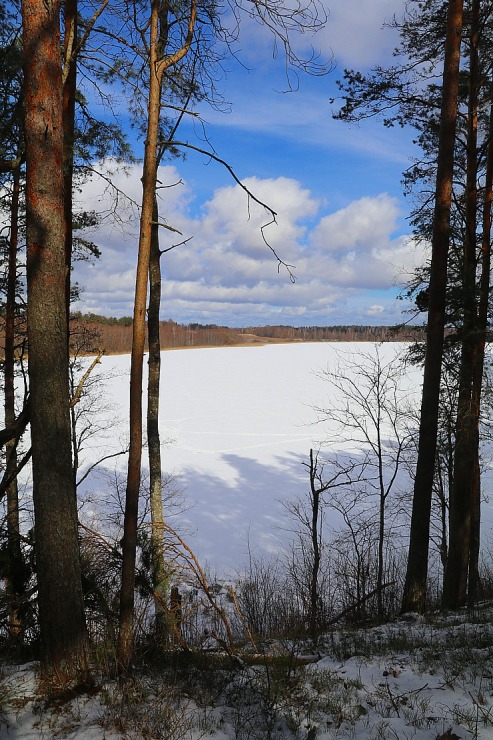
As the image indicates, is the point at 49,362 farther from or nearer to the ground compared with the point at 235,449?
farther from the ground

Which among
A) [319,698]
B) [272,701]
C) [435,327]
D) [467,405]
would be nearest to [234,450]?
[467,405]

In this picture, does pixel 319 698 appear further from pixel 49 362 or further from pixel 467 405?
pixel 467 405

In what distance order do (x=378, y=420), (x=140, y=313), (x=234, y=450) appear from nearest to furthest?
(x=140, y=313) → (x=378, y=420) → (x=234, y=450)

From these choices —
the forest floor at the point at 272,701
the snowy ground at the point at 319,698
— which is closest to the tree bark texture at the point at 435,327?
the snowy ground at the point at 319,698

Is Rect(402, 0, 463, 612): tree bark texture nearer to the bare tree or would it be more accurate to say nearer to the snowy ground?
the snowy ground

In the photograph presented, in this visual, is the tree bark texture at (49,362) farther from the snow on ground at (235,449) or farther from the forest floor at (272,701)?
the snow on ground at (235,449)

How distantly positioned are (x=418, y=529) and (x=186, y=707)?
508 cm

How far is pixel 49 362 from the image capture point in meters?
3.70

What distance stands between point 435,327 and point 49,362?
5607 mm

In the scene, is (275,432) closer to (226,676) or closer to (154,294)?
(154,294)

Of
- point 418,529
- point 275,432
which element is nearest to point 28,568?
point 418,529

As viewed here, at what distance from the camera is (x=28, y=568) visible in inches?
182

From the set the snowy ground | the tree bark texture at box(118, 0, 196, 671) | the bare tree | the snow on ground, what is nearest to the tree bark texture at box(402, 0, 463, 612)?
the snowy ground

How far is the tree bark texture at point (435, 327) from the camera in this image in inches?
288
